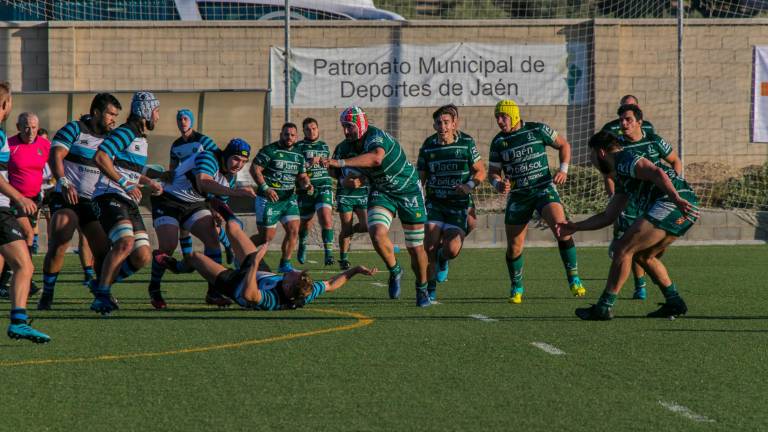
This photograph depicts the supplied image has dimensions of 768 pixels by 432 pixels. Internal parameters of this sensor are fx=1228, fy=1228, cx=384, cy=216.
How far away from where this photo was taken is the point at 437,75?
23.8m

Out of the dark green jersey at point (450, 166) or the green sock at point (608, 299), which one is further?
the dark green jersey at point (450, 166)

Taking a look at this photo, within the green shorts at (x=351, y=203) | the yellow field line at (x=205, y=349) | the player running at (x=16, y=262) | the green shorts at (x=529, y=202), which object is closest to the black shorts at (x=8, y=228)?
the player running at (x=16, y=262)

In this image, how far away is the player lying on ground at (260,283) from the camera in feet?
35.8

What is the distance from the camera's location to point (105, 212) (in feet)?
37.0

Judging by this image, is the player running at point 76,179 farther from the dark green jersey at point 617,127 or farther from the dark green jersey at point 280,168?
the dark green jersey at point 617,127

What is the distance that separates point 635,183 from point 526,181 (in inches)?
93.7

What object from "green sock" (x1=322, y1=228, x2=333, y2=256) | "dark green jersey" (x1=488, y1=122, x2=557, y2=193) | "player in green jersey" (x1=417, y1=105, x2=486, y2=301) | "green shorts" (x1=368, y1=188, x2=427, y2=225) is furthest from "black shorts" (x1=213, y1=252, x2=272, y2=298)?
"green sock" (x1=322, y1=228, x2=333, y2=256)

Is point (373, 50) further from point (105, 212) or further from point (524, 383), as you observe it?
point (524, 383)

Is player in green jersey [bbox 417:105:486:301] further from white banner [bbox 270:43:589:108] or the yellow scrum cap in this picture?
white banner [bbox 270:43:589:108]

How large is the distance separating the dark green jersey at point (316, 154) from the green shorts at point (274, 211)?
0.61m

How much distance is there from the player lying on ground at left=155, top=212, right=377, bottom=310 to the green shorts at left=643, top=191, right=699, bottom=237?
2514 millimetres

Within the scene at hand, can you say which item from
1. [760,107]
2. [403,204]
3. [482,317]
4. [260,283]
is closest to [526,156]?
[403,204]

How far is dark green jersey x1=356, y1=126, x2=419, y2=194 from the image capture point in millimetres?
12188

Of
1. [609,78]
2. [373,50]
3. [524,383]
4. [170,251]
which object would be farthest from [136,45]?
[524,383]
